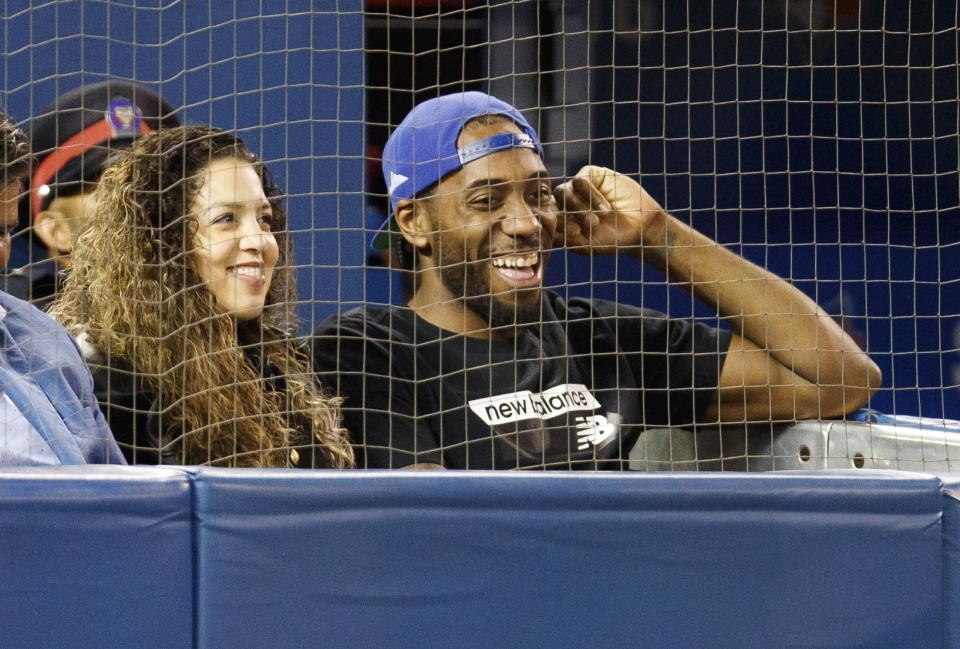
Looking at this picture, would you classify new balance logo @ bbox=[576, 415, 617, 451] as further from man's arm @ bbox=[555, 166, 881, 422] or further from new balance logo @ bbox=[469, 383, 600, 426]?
man's arm @ bbox=[555, 166, 881, 422]

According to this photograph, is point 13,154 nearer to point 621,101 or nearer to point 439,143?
point 439,143

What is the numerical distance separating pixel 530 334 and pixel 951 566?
1274mm

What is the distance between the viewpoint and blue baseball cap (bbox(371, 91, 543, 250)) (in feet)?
8.89

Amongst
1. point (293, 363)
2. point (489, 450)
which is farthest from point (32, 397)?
point (489, 450)

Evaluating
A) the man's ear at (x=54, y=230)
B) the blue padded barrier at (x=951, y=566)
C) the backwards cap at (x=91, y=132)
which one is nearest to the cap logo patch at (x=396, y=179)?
the backwards cap at (x=91, y=132)

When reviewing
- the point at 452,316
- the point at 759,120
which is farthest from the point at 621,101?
the point at 452,316

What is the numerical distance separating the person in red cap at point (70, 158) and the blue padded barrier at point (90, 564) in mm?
1163

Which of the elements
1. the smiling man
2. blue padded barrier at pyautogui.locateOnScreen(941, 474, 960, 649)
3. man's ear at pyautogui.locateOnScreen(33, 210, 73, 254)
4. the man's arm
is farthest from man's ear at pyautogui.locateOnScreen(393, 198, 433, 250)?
blue padded barrier at pyautogui.locateOnScreen(941, 474, 960, 649)

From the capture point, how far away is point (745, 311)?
9.40ft

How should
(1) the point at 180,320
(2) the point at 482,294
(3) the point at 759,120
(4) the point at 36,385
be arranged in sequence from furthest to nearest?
(3) the point at 759,120
(2) the point at 482,294
(1) the point at 180,320
(4) the point at 36,385

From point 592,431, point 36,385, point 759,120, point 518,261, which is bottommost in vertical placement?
point 592,431

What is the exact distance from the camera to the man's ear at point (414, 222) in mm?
2785

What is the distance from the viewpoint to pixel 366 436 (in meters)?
2.59

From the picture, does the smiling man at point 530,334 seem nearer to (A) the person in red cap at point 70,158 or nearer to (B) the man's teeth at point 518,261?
(B) the man's teeth at point 518,261
